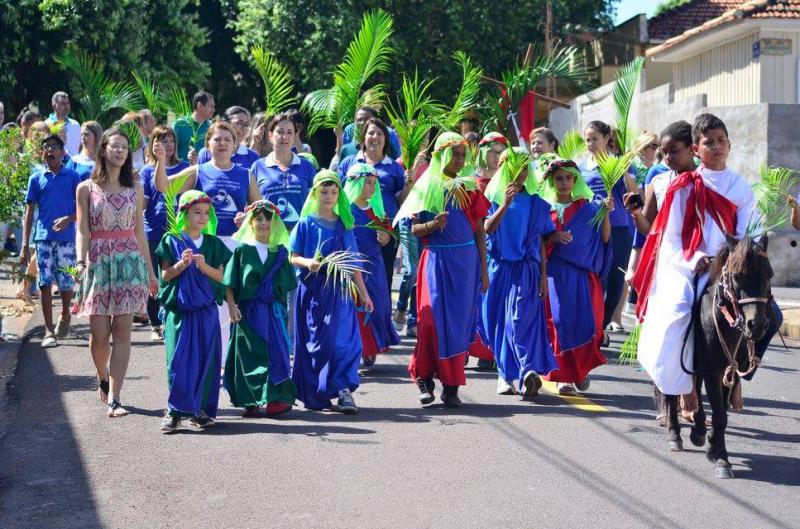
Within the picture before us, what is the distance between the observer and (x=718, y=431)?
743cm

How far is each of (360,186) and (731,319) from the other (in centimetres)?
427

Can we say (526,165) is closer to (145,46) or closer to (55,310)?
(55,310)

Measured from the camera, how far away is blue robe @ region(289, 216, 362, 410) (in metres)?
9.36

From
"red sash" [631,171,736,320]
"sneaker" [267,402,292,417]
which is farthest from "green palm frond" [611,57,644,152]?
"sneaker" [267,402,292,417]

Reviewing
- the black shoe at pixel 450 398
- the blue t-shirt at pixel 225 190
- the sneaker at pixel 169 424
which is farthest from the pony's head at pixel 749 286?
the blue t-shirt at pixel 225 190

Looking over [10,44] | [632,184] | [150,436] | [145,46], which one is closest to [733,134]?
[632,184]

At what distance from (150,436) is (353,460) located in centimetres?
160

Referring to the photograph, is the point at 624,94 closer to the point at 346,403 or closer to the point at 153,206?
the point at 346,403

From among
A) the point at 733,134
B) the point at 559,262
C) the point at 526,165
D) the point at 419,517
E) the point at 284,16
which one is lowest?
the point at 419,517

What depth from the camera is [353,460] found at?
7.72m

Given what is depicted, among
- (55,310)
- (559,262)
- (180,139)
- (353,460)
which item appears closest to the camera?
(353,460)

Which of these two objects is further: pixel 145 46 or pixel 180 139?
pixel 145 46

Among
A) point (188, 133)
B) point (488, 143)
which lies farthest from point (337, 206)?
point (188, 133)

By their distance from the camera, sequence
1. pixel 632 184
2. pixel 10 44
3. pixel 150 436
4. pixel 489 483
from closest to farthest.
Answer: pixel 489 483 → pixel 150 436 → pixel 632 184 → pixel 10 44
